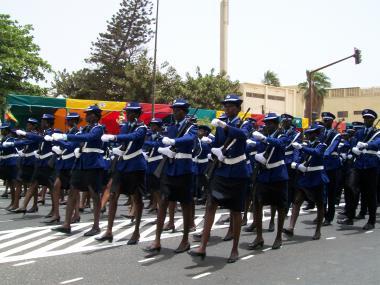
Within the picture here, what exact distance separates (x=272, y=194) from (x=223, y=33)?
2323 inches

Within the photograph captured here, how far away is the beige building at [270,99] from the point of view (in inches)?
2142

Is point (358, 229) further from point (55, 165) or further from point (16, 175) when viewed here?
point (16, 175)

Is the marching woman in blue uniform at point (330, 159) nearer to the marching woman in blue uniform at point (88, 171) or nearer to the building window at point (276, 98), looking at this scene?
the marching woman in blue uniform at point (88, 171)

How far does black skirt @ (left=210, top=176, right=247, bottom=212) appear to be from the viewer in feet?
22.1

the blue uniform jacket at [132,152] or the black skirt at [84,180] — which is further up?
the blue uniform jacket at [132,152]

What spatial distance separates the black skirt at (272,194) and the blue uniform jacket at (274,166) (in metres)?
0.09

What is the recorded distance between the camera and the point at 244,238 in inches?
340

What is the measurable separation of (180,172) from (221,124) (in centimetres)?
123

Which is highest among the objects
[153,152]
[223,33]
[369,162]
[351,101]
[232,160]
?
[223,33]

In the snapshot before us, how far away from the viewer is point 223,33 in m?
64.9

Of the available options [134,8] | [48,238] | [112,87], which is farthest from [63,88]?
[48,238]

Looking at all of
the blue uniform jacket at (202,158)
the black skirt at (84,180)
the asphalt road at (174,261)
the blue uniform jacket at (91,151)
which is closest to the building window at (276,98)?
the blue uniform jacket at (202,158)

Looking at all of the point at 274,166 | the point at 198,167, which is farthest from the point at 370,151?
the point at 198,167

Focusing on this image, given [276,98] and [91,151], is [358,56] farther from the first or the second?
[276,98]
